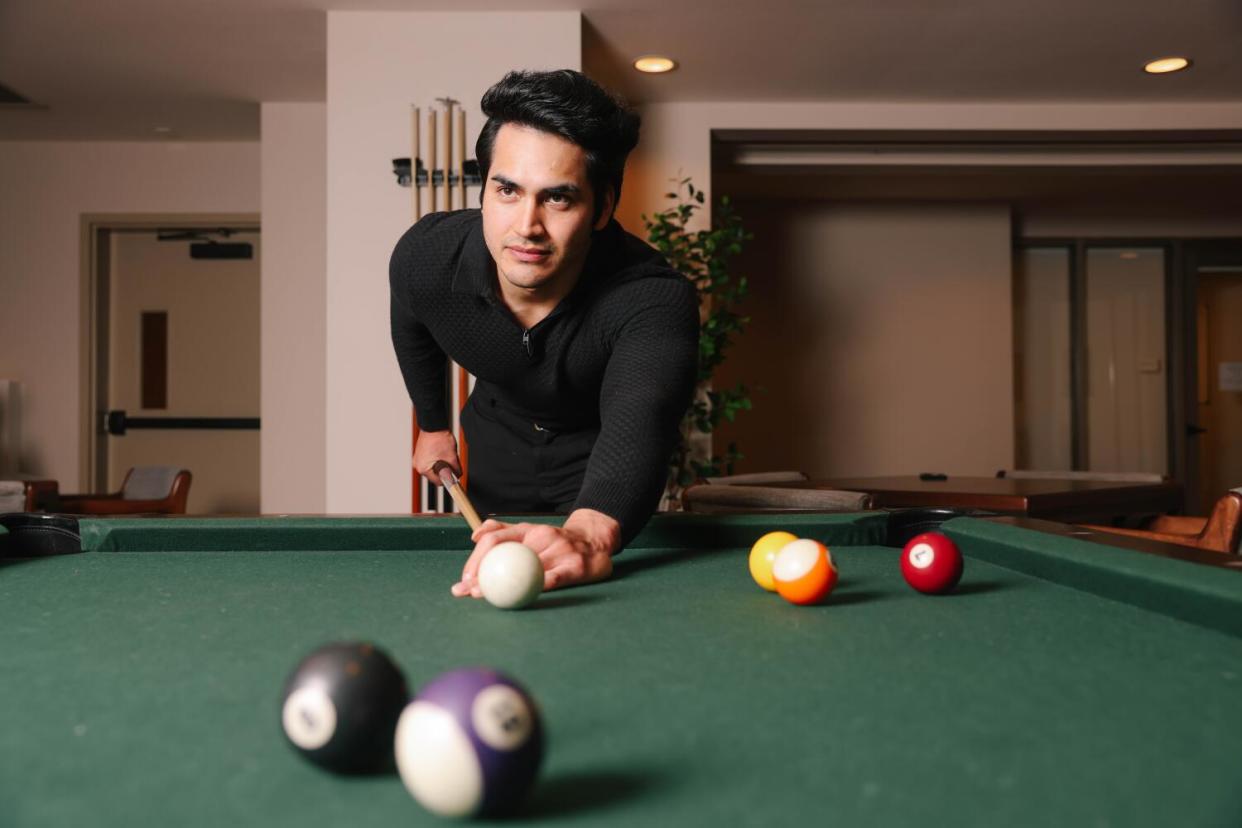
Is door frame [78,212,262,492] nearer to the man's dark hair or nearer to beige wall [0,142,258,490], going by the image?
beige wall [0,142,258,490]

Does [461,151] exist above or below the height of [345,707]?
above

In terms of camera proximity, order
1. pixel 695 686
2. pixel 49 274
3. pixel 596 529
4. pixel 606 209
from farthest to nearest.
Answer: pixel 49 274 < pixel 606 209 < pixel 596 529 < pixel 695 686

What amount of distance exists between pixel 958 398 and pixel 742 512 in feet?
17.3

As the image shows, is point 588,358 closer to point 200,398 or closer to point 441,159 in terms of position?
point 441,159

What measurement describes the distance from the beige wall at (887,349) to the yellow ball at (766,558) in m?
5.31

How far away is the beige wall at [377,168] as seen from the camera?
146 inches

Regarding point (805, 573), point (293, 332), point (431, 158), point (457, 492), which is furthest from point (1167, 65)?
point (293, 332)

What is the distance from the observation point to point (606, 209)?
182 centimetres

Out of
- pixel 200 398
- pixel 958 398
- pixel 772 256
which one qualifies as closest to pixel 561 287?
pixel 200 398

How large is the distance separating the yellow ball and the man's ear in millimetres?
816

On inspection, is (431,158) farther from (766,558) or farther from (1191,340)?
(1191,340)

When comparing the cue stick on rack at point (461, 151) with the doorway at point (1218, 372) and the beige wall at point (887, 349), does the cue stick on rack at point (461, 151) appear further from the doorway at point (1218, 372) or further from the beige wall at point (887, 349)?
the doorway at point (1218, 372)

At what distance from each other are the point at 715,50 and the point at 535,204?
269cm

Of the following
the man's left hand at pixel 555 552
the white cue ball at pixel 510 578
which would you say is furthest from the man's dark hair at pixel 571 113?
the white cue ball at pixel 510 578
